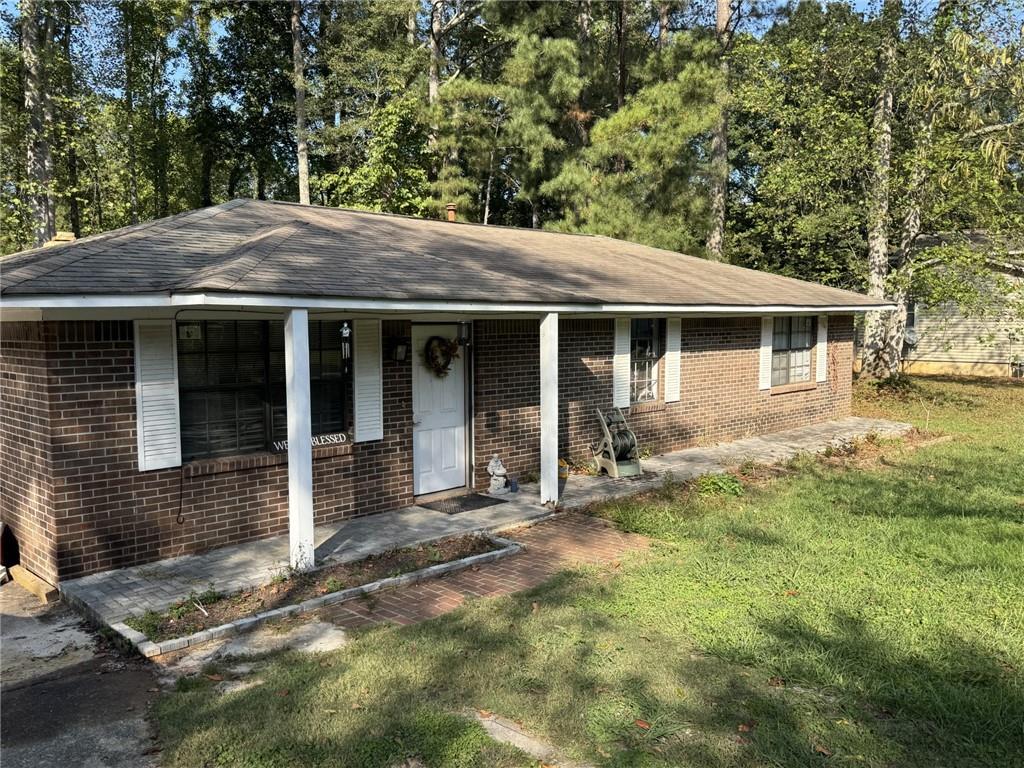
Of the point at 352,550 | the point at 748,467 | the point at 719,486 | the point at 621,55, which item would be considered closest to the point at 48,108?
the point at 621,55

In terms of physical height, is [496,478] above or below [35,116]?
below

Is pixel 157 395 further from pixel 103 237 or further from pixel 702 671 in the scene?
pixel 702 671

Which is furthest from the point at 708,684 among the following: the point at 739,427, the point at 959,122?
the point at 959,122

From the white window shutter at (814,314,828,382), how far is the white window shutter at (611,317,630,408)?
5.68 meters

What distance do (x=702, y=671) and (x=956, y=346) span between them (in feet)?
88.5

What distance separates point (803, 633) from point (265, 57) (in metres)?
29.0

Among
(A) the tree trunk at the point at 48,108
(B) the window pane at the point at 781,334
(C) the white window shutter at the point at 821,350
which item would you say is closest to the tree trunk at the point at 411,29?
(A) the tree trunk at the point at 48,108

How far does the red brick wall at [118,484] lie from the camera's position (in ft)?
20.8

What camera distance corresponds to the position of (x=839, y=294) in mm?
16469

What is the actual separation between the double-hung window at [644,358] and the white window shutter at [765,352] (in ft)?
9.11

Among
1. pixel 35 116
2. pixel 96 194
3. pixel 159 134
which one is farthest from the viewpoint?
pixel 159 134

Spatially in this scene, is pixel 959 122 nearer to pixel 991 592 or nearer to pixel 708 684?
pixel 991 592

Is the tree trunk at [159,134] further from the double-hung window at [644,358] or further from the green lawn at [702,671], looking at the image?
the green lawn at [702,671]

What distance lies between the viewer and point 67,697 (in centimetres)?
460
